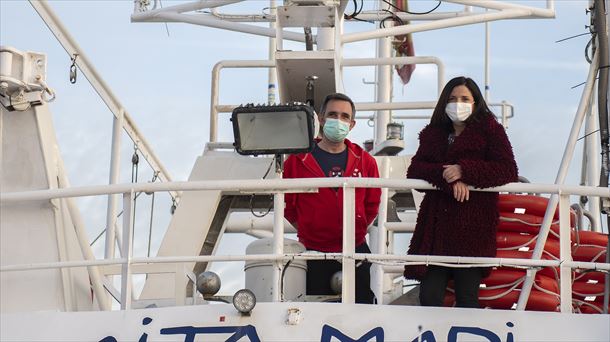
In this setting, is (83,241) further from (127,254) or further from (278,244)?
(278,244)

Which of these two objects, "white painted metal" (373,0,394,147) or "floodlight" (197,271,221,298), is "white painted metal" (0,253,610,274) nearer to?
"floodlight" (197,271,221,298)

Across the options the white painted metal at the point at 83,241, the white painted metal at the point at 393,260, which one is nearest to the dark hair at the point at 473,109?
the white painted metal at the point at 393,260

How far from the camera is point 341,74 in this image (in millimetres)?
11164

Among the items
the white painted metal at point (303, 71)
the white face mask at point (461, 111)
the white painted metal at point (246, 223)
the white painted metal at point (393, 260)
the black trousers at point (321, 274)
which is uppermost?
the white painted metal at point (303, 71)

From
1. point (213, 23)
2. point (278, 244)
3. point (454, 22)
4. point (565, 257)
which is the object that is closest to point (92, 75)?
point (278, 244)

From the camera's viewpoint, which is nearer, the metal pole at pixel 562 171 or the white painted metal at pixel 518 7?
the metal pole at pixel 562 171

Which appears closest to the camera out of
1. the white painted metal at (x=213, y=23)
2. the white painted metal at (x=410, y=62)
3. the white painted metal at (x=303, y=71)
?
the white painted metal at (x=303, y=71)

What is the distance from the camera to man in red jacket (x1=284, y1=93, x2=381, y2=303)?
856 cm

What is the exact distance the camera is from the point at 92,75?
388 inches

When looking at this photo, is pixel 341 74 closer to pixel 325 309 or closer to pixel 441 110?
pixel 441 110

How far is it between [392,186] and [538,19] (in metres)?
5.60

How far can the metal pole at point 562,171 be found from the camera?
791cm

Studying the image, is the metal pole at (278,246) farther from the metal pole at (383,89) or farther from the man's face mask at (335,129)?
the metal pole at (383,89)

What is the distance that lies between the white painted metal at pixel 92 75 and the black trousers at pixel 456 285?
10.5ft
